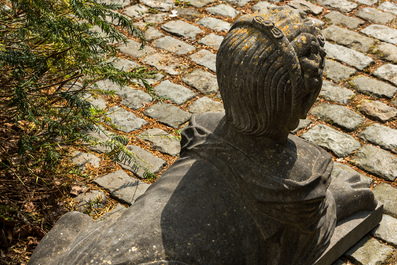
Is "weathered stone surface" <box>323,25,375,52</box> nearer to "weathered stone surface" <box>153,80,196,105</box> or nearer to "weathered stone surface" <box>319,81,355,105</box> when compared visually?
"weathered stone surface" <box>319,81,355,105</box>

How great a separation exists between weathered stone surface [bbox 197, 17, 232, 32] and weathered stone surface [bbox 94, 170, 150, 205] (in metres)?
2.80

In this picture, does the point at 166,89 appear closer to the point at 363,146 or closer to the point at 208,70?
the point at 208,70

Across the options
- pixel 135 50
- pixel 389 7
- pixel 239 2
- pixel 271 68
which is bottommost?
pixel 135 50

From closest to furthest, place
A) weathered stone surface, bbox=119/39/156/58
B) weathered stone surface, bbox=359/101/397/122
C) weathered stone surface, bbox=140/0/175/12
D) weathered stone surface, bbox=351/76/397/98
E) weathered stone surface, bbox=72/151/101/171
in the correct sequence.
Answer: weathered stone surface, bbox=72/151/101/171 → weathered stone surface, bbox=359/101/397/122 → weathered stone surface, bbox=351/76/397/98 → weathered stone surface, bbox=119/39/156/58 → weathered stone surface, bbox=140/0/175/12

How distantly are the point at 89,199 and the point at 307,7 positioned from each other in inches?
168

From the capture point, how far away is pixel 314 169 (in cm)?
288

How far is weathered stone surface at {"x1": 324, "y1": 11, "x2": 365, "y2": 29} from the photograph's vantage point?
6545 mm

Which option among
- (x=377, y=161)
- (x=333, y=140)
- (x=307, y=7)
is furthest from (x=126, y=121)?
(x=307, y=7)

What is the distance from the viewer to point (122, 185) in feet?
14.3

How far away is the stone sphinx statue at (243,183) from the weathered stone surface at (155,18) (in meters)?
3.92

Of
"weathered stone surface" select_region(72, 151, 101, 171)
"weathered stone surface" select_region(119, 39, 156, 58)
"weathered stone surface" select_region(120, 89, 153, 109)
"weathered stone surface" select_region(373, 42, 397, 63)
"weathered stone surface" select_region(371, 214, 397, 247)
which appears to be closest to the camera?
"weathered stone surface" select_region(371, 214, 397, 247)

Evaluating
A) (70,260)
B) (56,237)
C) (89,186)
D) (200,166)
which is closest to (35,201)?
(89,186)

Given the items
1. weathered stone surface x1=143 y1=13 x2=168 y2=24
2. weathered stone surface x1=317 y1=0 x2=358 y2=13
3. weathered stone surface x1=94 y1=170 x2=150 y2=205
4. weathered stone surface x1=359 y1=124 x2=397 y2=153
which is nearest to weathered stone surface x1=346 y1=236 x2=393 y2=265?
weathered stone surface x1=359 y1=124 x2=397 y2=153

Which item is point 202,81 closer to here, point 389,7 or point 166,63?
point 166,63
